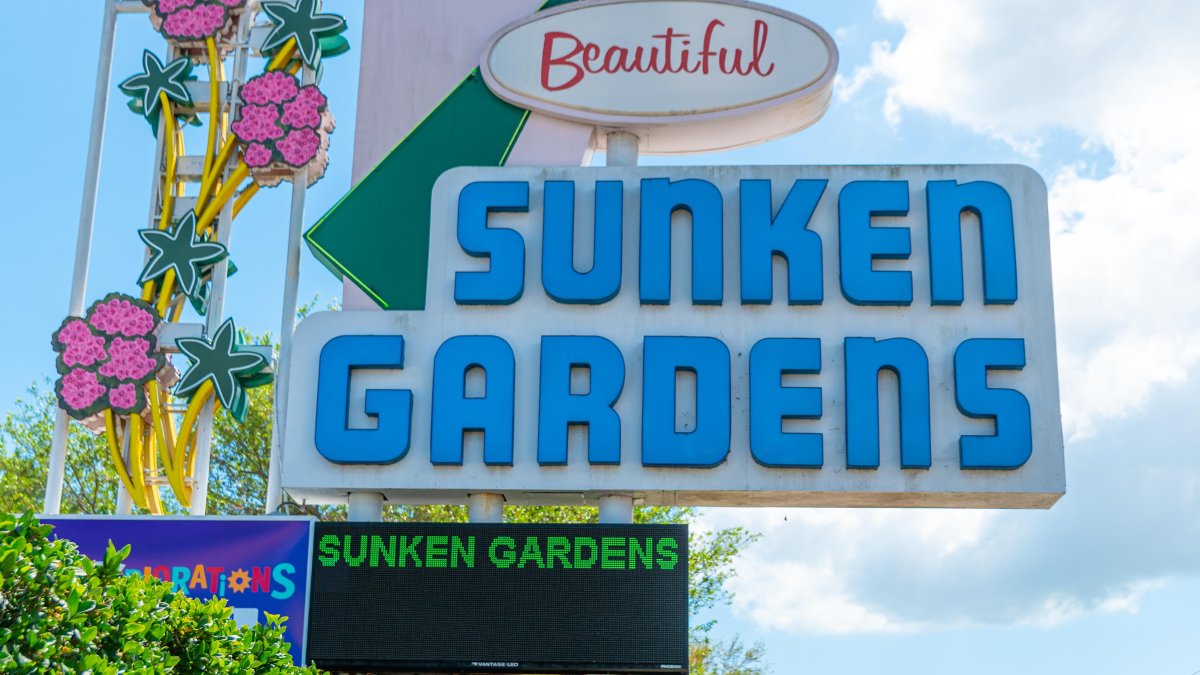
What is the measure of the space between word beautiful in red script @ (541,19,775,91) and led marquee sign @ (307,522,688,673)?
6.31m

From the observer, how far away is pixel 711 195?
732 inches

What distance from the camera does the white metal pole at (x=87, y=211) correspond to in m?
18.8

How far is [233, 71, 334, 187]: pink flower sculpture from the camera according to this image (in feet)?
64.7

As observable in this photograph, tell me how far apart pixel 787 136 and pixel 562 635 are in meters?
7.53

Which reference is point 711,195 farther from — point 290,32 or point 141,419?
point 141,419

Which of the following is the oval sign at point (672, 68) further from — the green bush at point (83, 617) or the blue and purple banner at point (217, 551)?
the green bush at point (83, 617)

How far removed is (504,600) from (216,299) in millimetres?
6163

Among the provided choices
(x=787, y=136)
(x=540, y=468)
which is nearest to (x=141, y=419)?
(x=540, y=468)

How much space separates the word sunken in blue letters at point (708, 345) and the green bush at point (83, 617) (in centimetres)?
705

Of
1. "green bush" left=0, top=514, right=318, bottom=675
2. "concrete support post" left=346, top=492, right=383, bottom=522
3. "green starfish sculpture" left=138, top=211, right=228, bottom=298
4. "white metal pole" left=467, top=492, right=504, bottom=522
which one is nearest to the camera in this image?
"green bush" left=0, top=514, right=318, bottom=675

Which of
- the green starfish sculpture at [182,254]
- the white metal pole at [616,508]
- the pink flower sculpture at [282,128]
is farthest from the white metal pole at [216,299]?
the white metal pole at [616,508]

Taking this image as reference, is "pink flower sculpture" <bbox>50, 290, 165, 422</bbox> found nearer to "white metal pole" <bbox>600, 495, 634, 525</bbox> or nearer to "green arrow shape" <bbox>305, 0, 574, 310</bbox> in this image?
"green arrow shape" <bbox>305, 0, 574, 310</bbox>

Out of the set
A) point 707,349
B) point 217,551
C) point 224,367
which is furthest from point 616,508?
point 224,367

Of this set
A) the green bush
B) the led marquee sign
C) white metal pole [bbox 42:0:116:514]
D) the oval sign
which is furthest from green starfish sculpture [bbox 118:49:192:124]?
the green bush
